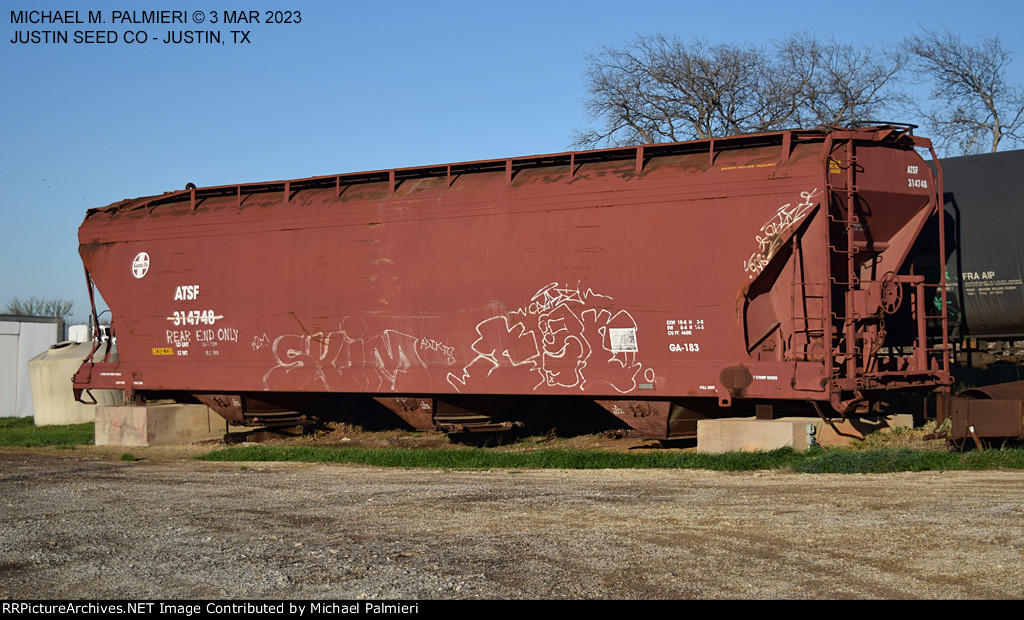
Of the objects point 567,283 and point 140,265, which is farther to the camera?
point 140,265

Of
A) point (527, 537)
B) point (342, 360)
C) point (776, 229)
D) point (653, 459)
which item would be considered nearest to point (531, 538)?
point (527, 537)

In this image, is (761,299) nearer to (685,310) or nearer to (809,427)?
(685,310)

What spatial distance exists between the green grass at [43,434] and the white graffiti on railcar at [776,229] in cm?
1378

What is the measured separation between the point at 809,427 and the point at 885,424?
4.17 ft

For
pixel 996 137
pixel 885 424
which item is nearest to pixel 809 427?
pixel 885 424

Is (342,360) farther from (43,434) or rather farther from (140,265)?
(43,434)

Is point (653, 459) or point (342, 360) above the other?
point (342, 360)

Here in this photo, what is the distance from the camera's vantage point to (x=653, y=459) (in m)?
12.8

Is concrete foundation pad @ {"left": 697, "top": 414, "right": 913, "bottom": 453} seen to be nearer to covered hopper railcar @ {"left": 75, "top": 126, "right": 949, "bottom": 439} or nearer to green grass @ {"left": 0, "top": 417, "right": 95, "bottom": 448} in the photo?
covered hopper railcar @ {"left": 75, "top": 126, "right": 949, "bottom": 439}

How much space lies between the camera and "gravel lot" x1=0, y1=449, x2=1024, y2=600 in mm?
5980

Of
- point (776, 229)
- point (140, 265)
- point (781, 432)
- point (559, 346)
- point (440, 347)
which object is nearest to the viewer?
point (776, 229)

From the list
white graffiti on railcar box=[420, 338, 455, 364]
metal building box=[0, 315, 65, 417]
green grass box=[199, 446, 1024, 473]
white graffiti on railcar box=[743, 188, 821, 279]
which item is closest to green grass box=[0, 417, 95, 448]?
metal building box=[0, 315, 65, 417]

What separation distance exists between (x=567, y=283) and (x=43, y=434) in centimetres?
1472
